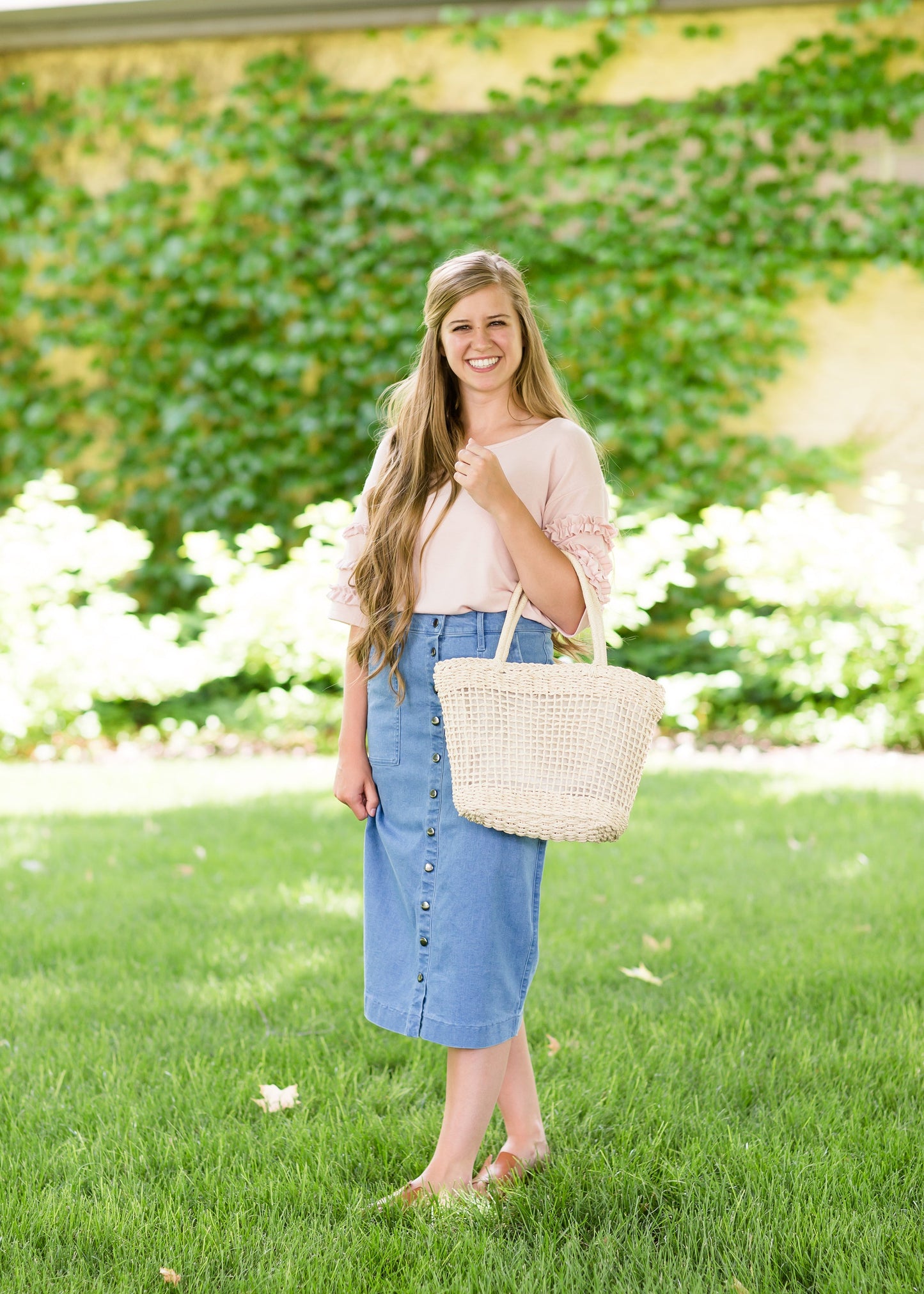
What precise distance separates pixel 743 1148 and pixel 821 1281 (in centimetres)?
31

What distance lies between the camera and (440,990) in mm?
1758

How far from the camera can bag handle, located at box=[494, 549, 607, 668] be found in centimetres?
166

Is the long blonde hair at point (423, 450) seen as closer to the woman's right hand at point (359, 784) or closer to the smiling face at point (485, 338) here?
the smiling face at point (485, 338)

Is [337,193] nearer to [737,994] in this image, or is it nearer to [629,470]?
[629,470]

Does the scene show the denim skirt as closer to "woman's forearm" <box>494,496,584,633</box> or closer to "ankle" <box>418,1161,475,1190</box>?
"woman's forearm" <box>494,496,584,633</box>

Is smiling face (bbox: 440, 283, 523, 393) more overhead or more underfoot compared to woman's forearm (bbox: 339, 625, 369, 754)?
Answer: more overhead

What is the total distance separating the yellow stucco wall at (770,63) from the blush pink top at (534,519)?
5.14 meters

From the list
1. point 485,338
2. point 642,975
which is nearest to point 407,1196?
point 642,975

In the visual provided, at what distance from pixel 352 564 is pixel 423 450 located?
0.76 ft

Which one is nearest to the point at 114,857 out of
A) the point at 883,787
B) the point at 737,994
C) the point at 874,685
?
the point at 737,994

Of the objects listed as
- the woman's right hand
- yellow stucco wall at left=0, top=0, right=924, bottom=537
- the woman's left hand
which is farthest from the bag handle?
yellow stucco wall at left=0, top=0, right=924, bottom=537

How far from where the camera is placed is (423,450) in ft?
6.16

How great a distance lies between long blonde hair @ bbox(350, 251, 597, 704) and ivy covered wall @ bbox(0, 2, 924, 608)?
445 cm

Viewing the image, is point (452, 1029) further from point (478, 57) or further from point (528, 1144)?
point (478, 57)
